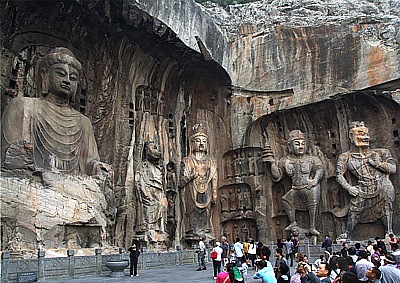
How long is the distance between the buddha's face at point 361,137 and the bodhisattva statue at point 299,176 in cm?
143

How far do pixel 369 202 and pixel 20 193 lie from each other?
33.5 ft

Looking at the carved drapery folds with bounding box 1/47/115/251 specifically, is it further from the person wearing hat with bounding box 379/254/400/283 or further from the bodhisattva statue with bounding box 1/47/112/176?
the person wearing hat with bounding box 379/254/400/283

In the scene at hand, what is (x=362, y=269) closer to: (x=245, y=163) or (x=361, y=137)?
(x=361, y=137)

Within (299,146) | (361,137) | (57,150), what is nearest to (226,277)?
(57,150)

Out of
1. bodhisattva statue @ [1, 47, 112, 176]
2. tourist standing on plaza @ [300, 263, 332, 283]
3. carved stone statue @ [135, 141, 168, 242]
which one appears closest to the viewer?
tourist standing on plaza @ [300, 263, 332, 283]

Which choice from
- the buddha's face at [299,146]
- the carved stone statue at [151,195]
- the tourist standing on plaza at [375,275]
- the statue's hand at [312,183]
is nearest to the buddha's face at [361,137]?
the buddha's face at [299,146]

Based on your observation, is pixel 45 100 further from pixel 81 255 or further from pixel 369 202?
pixel 369 202

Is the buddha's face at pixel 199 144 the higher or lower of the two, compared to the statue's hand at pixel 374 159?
higher

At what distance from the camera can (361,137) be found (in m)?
14.8

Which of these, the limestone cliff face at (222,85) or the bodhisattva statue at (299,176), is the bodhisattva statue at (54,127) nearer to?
the limestone cliff face at (222,85)

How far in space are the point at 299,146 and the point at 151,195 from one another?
5270mm

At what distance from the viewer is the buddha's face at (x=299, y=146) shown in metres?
15.5

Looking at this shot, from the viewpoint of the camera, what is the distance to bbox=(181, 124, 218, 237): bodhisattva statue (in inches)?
587

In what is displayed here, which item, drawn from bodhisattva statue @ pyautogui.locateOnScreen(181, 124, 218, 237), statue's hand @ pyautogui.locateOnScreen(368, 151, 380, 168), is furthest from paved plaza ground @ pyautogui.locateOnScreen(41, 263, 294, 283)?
statue's hand @ pyautogui.locateOnScreen(368, 151, 380, 168)
